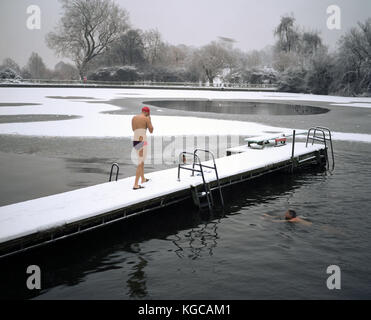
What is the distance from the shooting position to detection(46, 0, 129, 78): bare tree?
325ft

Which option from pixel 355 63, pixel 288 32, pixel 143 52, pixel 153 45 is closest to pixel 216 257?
pixel 355 63

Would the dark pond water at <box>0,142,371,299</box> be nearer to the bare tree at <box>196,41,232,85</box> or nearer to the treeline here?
the treeline

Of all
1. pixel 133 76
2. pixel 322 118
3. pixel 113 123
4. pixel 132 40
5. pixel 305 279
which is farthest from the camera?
pixel 132 40

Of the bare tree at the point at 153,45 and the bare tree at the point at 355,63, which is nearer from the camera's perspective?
the bare tree at the point at 355,63

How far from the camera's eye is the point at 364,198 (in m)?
12.6

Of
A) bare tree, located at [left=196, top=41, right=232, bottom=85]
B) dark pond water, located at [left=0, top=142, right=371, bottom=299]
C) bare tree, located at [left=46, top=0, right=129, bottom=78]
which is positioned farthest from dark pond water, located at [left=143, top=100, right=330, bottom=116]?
bare tree, located at [left=46, top=0, right=129, bottom=78]

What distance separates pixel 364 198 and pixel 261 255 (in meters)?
5.32

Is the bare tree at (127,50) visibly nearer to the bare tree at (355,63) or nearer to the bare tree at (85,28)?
the bare tree at (85,28)

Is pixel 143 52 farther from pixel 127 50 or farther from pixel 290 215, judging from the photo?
pixel 290 215

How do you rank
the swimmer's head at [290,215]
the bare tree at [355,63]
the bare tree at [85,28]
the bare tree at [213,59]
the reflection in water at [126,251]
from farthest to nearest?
the bare tree at [213,59] < the bare tree at [85,28] < the bare tree at [355,63] < the swimmer's head at [290,215] < the reflection in water at [126,251]

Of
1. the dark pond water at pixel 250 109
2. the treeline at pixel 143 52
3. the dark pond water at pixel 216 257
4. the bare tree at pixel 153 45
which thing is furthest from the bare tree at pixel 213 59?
the dark pond water at pixel 216 257

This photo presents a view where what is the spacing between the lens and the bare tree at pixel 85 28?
9919cm
